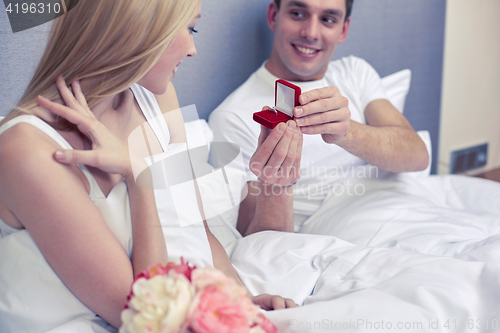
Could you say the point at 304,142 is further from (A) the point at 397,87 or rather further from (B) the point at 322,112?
(A) the point at 397,87

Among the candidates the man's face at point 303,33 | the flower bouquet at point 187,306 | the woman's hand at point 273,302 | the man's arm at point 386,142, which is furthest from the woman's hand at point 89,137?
the man's face at point 303,33

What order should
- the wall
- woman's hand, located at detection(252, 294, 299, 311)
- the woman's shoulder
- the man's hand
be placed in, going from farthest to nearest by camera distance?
1. the wall
2. the man's hand
3. woman's hand, located at detection(252, 294, 299, 311)
4. the woman's shoulder

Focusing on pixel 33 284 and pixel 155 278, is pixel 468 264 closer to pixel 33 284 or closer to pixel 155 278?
pixel 155 278

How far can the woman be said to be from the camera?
0.70 m

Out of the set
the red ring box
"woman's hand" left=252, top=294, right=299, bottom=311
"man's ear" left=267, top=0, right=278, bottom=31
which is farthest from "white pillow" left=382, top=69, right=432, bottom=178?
"woman's hand" left=252, top=294, right=299, bottom=311

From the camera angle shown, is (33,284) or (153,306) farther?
(33,284)

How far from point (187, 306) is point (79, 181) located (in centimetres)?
34

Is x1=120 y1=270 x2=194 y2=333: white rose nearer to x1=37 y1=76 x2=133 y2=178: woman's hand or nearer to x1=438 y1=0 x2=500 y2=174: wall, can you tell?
x1=37 y1=76 x2=133 y2=178: woman's hand

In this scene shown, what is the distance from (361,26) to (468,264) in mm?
1329

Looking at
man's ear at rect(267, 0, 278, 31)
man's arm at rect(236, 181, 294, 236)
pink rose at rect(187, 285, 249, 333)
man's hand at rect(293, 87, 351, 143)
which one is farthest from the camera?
man's ear at rect(267, 0, 278, 31)

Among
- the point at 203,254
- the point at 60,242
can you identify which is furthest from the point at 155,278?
the point at 203,254

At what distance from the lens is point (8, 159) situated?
26.7 inches

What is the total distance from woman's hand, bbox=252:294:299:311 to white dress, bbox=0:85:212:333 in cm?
31

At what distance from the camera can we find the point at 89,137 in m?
0.78
